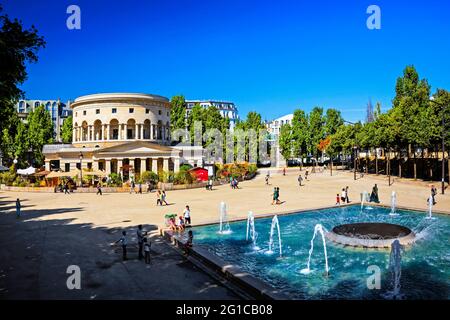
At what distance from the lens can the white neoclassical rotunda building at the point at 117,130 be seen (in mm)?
63969

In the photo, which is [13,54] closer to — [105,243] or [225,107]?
[105,243]

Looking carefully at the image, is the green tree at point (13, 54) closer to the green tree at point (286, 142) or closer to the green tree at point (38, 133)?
the green tree at point (38, 133)

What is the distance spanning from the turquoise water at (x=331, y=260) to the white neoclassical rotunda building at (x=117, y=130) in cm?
4319

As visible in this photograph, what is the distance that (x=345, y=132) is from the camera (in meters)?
72.9

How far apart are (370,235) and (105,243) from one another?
1309cm

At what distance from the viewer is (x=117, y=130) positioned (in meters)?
72.7

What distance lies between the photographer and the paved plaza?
11.9 metres

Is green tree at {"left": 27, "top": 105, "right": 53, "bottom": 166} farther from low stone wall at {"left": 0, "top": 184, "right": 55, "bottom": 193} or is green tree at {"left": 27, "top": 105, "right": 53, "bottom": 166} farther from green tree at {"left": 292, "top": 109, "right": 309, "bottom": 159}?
green tree at {"left": 292, "top": 109, "right": 309, "bottom": 159}

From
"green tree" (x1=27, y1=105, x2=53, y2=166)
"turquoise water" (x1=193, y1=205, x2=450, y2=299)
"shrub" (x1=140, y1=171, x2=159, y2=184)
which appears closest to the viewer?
"turquoise water" (x1=193, y1=205, x2=450, y2=299)

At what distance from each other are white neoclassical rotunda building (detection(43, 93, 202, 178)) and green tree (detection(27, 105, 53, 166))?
7526 millimetres

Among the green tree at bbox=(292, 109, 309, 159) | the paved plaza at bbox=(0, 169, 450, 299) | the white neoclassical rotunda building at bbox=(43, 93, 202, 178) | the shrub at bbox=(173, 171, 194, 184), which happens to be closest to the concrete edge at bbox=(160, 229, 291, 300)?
the paved plaza at bbox=(0, 169, 450, 299)

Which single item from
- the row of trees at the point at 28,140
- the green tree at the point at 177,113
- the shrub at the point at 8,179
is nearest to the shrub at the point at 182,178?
Result: the shrub at the point at 8,179
